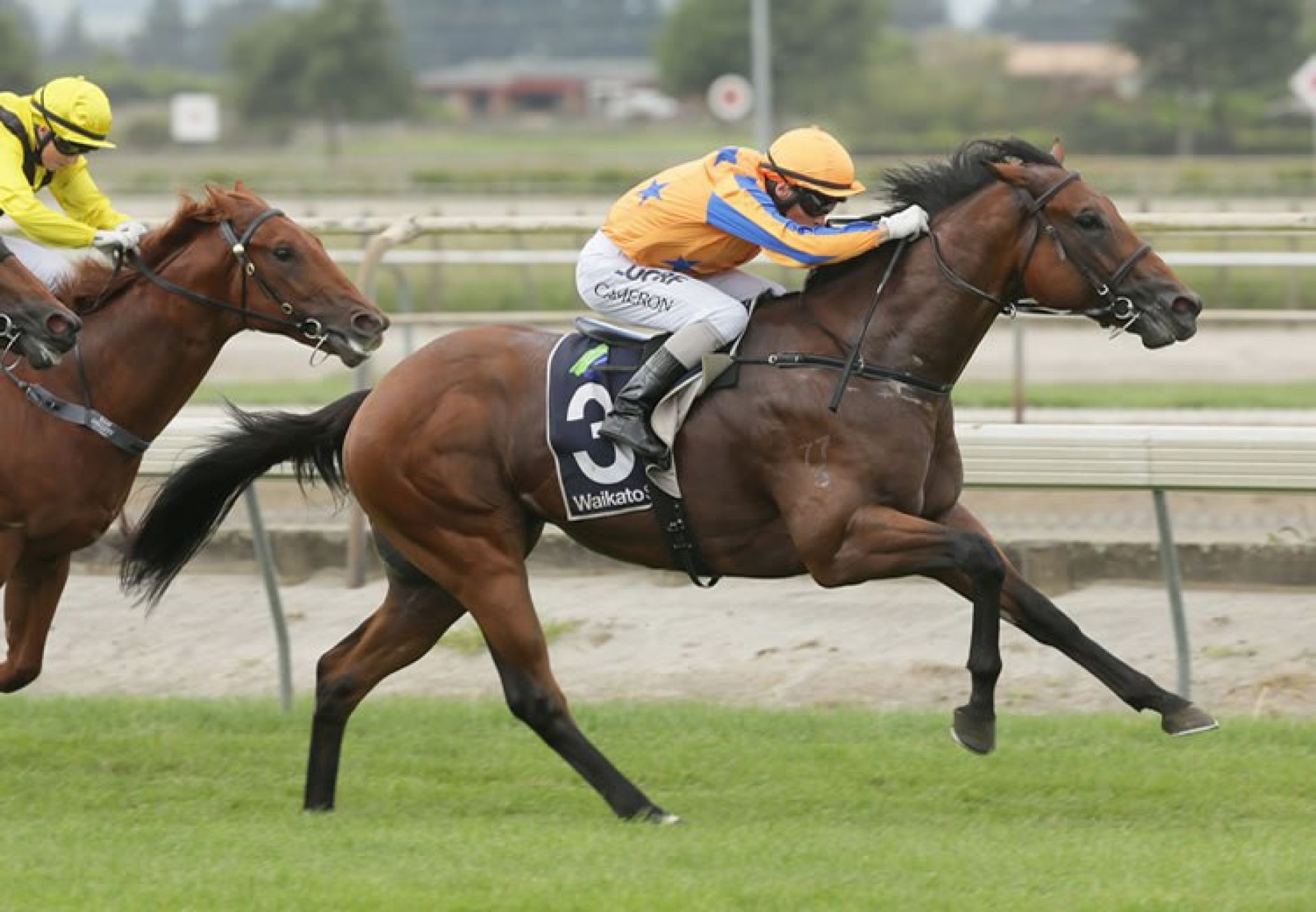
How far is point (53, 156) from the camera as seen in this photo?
642 centimetres

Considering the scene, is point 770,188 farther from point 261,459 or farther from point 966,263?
point 261,459

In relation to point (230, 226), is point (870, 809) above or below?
below

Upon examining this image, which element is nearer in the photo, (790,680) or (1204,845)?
(1204,845)

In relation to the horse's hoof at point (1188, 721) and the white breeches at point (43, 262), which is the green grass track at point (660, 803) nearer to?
the horse's hoof at point (1188, 721)

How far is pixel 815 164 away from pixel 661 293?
51 centimetres

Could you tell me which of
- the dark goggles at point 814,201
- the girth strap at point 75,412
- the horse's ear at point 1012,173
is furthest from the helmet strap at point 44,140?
the horse's ear at point 1012,173

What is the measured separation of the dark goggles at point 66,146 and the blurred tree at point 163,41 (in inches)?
5255

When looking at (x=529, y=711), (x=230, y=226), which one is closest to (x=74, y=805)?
(x=529, y=711)

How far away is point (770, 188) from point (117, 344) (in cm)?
185

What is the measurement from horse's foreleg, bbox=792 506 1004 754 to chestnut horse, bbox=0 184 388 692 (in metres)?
1.47

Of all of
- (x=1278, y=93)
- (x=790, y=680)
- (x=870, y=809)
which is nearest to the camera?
(x=870, y=809)

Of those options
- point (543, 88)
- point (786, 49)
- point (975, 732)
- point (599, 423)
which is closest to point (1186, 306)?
point (975, 732)

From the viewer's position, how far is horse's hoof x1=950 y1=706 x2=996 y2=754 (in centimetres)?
538

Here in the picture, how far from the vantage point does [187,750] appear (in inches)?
256
